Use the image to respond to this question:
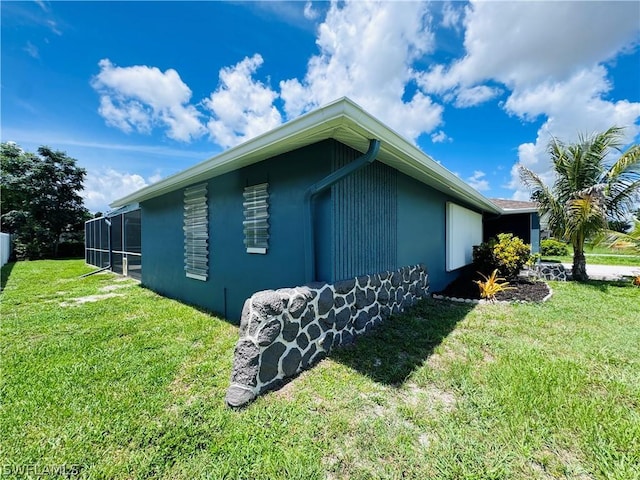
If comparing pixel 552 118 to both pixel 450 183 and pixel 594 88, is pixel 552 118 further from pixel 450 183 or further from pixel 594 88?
pixel 450 183

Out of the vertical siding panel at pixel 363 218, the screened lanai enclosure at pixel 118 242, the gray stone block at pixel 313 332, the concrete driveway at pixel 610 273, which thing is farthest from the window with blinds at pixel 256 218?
the concrete driveway at pixel 610 273

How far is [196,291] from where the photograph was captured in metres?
6.18

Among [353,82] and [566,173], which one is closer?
[353,82]

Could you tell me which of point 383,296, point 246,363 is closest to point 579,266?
point 383,296

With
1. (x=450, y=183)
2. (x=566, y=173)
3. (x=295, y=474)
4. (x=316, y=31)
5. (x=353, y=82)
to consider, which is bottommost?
(x=295, y=474)

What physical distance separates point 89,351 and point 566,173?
1208 centimetres

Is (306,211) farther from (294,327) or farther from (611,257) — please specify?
(611,257)

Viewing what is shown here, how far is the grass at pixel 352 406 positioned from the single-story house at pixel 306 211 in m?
1.17

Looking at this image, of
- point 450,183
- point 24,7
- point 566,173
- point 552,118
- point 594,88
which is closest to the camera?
point 24,7

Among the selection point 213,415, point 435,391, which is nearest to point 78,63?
point 213,415

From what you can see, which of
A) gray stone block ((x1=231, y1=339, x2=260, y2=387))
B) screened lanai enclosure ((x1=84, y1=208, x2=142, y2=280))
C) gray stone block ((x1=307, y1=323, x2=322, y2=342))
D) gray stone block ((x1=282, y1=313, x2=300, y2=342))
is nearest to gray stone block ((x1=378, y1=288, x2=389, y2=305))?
gray stone block ((x1=307, y1=323, x2=322, y2=342))

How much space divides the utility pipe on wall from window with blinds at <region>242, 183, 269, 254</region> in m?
0.97

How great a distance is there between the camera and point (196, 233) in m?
6.02

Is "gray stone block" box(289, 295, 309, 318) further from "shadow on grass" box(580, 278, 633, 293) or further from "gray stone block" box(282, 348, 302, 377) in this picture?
"shadow on grass" box(580, 278, 633, 293)
